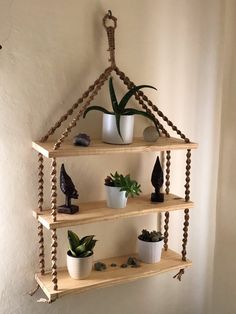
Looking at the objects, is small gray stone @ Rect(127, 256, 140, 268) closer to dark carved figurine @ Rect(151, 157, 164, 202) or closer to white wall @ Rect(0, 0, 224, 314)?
white wall @ Rect(0, 0, 224, 314)

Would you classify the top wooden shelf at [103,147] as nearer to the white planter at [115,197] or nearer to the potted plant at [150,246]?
the white planter at [115,197]

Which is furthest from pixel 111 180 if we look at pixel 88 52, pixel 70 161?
pixel 88 52

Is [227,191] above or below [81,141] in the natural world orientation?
below

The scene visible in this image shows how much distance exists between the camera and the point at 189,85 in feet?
5.22

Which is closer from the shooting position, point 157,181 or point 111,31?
point 111,31

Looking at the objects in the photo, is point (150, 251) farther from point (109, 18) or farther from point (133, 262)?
point (109, 18)

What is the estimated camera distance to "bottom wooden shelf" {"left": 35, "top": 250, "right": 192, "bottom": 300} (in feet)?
4.14

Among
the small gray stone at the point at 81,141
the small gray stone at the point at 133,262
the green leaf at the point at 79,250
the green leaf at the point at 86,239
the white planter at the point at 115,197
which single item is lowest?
the small gray stone at the point at 133,262

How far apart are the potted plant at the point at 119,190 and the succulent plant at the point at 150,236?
19 cm

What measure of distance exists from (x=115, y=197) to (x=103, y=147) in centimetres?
20

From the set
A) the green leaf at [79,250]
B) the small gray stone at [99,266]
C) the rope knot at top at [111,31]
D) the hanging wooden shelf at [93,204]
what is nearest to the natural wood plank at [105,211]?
the hanging wooden shelf at [93,204]

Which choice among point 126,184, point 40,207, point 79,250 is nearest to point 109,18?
point 126,184

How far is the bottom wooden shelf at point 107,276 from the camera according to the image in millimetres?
1263

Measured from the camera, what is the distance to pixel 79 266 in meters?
1.31
